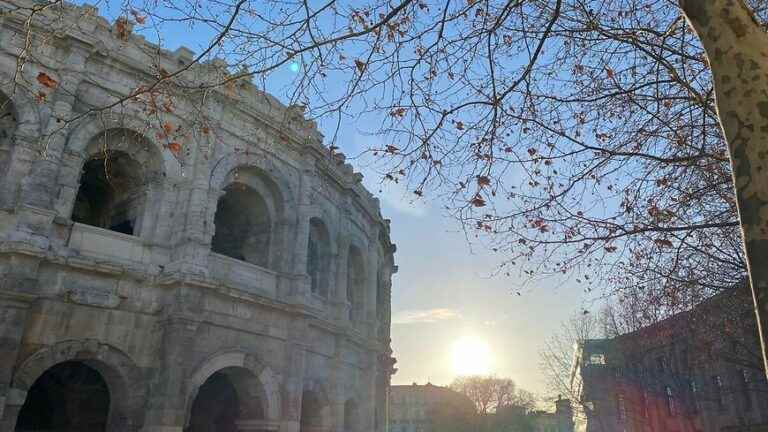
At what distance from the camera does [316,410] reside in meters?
15.7

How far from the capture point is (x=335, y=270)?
57.8 ft

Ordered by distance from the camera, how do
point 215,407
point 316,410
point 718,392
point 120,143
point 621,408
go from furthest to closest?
point 621,408, point 718,392, point 316,410, point 215,407, point 120,143

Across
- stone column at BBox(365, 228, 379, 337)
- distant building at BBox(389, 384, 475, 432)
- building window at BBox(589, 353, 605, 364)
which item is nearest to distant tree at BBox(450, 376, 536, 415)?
distant building at BBox(389, 384, 475, 432)

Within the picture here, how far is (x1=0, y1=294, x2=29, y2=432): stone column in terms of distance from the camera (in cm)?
972

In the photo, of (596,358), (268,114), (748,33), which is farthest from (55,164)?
(596,358)

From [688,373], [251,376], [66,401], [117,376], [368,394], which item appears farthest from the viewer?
[688,373]

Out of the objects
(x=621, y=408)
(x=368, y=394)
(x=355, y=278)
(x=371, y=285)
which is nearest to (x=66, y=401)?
(x=368, y=394)

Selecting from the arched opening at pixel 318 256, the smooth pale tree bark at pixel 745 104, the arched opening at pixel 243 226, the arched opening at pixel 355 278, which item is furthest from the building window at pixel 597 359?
the smooth pale tree bark at pixel 745 104

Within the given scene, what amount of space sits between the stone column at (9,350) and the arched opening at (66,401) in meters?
3.09

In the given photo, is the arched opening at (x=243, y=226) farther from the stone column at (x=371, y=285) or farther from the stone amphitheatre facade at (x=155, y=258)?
the stone column at (x=371, y=285)

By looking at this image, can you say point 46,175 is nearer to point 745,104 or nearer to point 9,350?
point 9,350

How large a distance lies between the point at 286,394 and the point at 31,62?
8.97 m

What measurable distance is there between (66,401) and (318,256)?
7494 millimetres

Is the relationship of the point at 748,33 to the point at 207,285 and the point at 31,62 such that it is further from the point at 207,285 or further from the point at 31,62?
the point at 31,62
